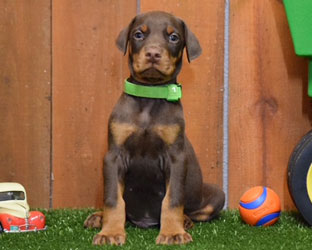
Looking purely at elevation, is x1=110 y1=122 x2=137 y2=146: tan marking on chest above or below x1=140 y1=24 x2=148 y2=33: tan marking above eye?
below

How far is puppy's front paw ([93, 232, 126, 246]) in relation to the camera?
3086 millimetres

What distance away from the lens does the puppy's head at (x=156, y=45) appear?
3.21m

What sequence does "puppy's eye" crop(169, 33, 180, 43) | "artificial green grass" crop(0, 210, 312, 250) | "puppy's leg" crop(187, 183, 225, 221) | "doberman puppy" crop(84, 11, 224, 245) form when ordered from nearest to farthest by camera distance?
"artificial green grass" crop(0, 210, 312, 250)
"doberman puppy" crop(84, 11, 224, 245)
"puppy's eye" crop(169, 33, 180, 43)
"puppy's leg" crop(187, 183, 225, 221)

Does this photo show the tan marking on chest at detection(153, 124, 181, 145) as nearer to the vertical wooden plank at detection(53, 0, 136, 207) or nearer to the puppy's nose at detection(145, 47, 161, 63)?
the puppy's nose at detection(145, 47, 161, 63)

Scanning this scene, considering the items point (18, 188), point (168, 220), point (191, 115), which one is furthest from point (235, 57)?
point (18, 188)

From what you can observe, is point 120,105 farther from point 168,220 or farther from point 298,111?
point 298,111

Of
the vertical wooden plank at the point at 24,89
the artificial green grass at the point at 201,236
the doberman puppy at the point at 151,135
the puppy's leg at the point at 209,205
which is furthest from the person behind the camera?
the vertical wooden plank at the point at 24,89

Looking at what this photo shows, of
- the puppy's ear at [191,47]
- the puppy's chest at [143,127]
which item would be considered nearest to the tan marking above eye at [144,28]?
the puppy's ear at [191,47]

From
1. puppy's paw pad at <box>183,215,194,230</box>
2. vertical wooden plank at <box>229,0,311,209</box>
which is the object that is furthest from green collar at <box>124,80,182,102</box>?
vertical wooden plank at <box>229,0,311,209</box>

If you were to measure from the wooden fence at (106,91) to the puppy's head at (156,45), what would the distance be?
60 centimetres

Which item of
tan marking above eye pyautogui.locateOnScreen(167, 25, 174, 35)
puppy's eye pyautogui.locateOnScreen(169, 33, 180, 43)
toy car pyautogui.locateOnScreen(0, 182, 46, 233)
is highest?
tan marking above eye pyautogui.locateOnScreen(167, 25, 174, 35)

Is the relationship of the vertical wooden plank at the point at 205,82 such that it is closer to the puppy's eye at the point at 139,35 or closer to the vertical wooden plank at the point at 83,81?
the vertical wooden plank at the point at 83,81

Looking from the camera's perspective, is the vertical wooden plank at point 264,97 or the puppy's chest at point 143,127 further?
the vertical wooden plank at point 264,97

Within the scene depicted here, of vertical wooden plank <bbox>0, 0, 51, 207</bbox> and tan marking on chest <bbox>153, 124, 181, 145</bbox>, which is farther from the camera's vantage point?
vertical wooden plank <bbox>0, 0, 51, 207</bbox>
